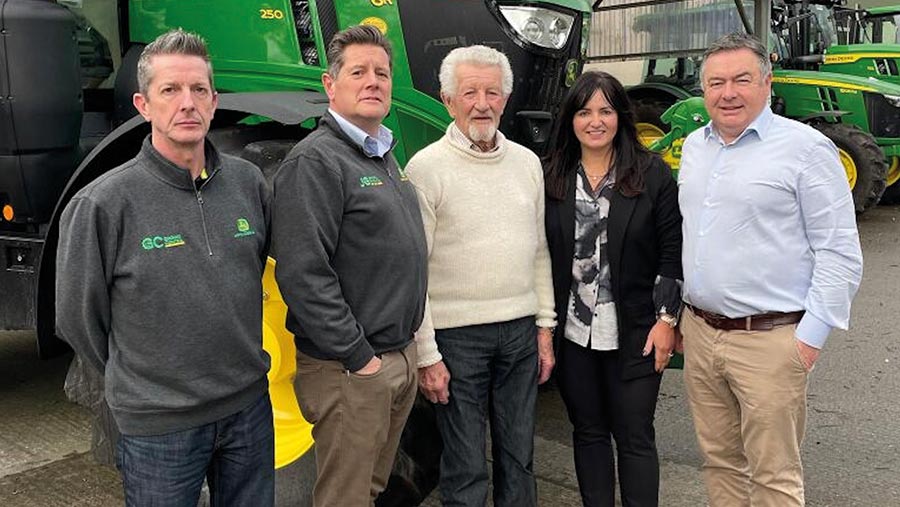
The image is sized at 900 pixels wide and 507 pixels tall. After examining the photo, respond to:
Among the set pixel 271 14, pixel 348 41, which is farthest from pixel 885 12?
pixel 348 41

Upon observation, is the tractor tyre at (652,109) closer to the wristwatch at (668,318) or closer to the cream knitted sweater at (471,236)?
the wristwatch at (668,318)

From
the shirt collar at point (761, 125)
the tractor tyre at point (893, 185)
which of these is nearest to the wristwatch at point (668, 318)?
the shirt collar at point (761, 125)

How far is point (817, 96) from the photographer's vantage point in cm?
972

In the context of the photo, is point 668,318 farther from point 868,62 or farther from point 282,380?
point 868,62

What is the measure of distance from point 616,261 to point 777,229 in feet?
1.60

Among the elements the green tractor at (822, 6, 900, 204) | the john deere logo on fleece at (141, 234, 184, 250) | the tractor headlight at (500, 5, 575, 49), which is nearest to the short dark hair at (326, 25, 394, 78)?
the john deere logo on fleece at (141, 234, 184, 250)

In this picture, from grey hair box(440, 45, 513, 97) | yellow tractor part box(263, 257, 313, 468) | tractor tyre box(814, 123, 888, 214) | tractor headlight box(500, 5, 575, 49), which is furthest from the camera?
tractor tyre box(814, 123, 888, 214)

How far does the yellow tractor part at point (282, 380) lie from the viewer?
10.3 feet

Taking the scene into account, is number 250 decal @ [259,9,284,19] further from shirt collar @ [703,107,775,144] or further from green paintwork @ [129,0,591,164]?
shirt collar @ [703,107,775,144]

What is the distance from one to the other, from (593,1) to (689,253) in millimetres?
3679

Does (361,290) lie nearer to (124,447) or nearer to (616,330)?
(124,447)

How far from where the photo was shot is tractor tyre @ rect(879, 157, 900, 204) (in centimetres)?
1093

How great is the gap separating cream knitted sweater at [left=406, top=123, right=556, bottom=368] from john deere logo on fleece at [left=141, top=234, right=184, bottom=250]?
33.3 inches

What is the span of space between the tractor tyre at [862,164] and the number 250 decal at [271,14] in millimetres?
7049
